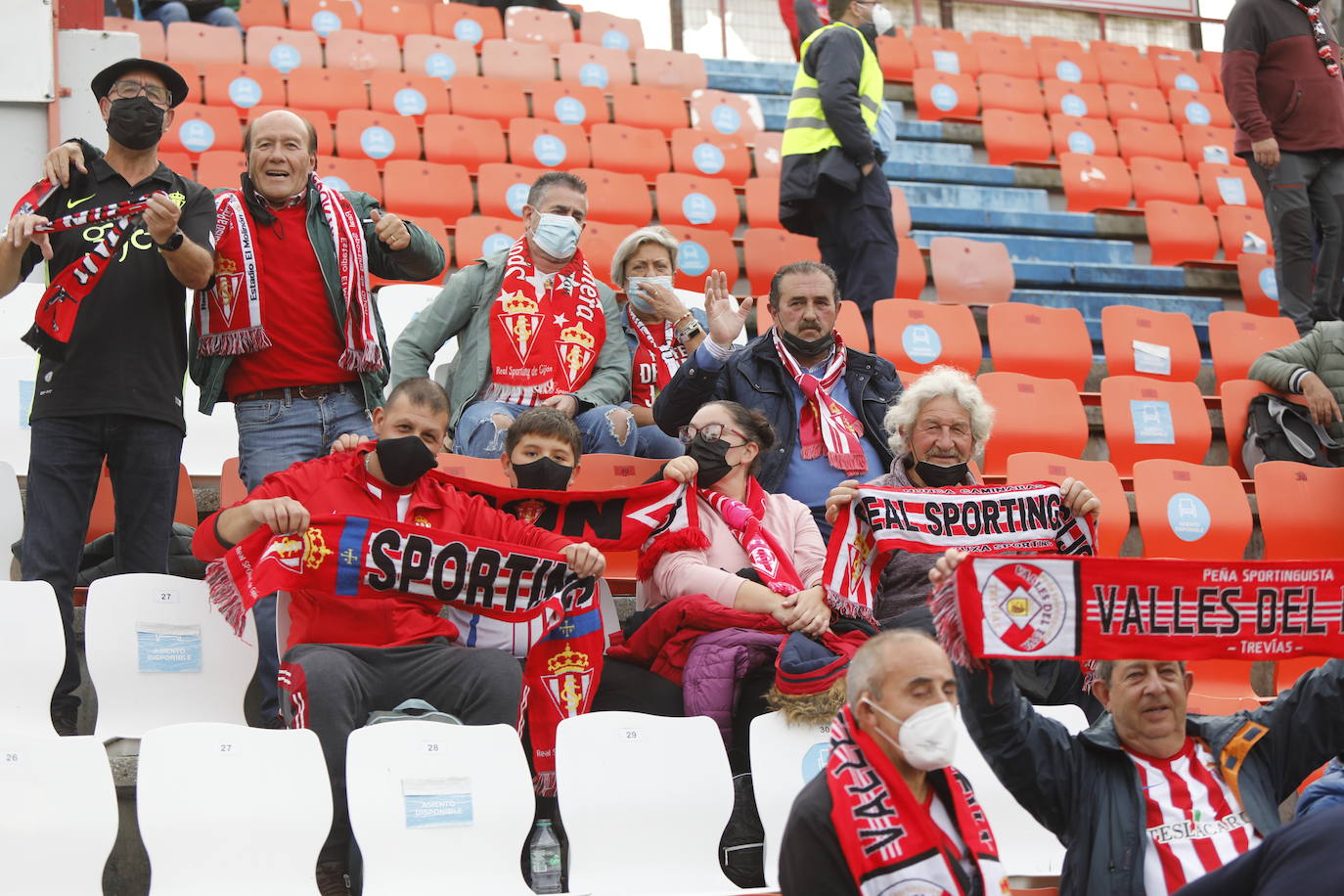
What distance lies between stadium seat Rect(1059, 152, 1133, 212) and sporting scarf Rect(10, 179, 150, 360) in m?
7.02

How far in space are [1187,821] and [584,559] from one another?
5.18 ft

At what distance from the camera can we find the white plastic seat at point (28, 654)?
12.3ft

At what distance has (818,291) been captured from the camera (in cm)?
505

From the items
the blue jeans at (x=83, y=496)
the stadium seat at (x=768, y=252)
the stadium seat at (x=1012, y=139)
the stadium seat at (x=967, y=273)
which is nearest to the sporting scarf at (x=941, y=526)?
the blue jeans at (x=83, y=496)

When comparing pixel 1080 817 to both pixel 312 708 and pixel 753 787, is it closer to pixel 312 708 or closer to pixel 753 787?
pixel 753 787

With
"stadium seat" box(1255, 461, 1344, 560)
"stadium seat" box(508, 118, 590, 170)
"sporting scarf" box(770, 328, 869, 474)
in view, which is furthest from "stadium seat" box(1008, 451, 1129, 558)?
"stadium seat" box(508, 118, 590, 170)

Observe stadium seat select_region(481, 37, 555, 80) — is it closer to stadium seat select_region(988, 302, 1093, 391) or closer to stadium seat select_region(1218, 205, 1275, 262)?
stadium seat select_region(988, 302, 1093, 391)

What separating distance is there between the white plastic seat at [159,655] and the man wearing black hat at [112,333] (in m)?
0.19

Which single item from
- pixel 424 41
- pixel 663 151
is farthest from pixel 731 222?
pixel 424 41

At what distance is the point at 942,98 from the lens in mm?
10812

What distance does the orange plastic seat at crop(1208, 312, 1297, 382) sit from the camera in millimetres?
7371

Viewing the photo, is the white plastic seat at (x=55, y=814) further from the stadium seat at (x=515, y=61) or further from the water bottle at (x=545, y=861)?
the stadium seat at (x=515, y=61)

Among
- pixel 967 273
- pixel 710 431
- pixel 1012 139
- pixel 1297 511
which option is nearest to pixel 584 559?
pixel 710 431

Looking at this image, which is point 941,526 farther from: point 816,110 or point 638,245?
point 816,110
